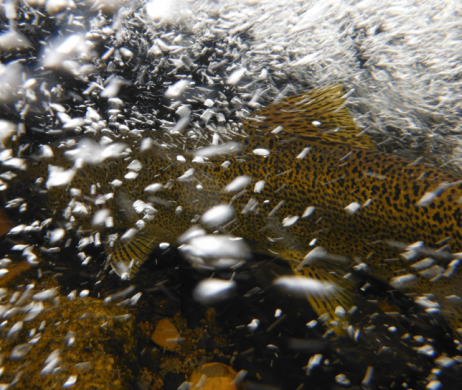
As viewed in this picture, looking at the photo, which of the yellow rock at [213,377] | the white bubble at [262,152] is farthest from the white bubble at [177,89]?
the yellow rock at [213,377]

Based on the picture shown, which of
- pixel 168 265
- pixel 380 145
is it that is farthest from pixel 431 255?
pixel 168 265

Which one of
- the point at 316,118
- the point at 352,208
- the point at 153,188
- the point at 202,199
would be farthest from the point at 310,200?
the point at 153,188

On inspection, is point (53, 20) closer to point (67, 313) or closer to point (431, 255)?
point (67, 313)

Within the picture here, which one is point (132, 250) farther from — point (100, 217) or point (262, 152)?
point (262, 152)

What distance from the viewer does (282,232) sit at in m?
2.06

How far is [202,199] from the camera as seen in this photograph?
224 centimetres

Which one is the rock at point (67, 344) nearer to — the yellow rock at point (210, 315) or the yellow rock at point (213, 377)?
the yellow rock at point (213, 377)

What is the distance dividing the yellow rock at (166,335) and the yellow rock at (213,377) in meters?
0.27

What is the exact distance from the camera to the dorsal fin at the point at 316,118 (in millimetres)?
1986

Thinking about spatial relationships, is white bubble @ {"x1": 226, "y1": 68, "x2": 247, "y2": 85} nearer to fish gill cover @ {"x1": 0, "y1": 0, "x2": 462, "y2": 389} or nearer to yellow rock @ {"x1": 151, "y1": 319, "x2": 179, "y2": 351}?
fish gill cover @ {"x1": 0, "y1": 0, "x2": 462, "y2": 389}

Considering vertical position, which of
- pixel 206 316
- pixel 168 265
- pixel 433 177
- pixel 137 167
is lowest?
pixel 206 316

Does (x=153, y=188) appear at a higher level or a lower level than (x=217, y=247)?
higher

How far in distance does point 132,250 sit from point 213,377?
128 cm

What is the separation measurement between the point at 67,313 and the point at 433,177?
2.78 meters
